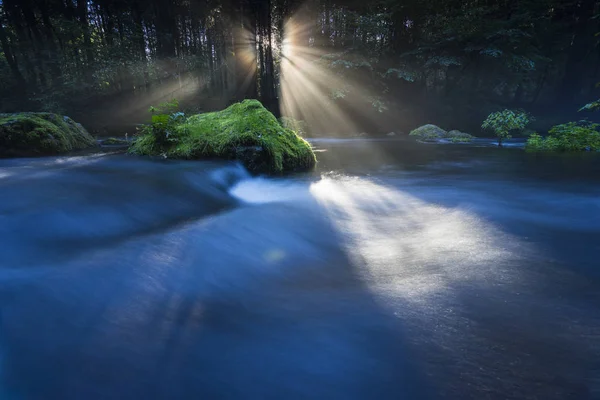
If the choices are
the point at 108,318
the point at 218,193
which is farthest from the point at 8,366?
the point at 218,193

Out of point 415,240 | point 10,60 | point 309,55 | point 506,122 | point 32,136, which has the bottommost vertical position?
point 415,240

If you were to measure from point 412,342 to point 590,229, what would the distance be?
324 centimetres

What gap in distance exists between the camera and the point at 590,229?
3434 mm

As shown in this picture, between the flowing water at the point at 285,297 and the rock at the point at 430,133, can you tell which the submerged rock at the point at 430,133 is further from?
the flowing water at the point at 285,297

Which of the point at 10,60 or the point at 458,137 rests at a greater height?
the point at 10,60

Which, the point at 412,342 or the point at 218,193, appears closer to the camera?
the point at 412,342

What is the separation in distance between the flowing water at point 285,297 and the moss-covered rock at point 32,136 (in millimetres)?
3694

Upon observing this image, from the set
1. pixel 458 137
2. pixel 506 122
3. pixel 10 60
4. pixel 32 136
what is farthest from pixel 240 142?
pixel 10 60

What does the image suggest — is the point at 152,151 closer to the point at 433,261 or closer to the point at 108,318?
the point at 108,318

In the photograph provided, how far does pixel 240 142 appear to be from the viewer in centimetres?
608

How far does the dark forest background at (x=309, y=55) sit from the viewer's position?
21.4 m

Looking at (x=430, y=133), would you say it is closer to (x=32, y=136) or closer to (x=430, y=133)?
(x=430, y=133)

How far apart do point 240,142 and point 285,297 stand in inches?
176

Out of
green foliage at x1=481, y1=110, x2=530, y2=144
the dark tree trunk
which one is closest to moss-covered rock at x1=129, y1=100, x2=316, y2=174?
green foliage at x1=481, y1=110, x2=530, y2=144
